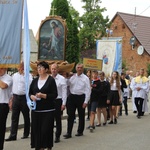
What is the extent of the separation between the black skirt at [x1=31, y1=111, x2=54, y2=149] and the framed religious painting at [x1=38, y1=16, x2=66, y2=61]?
20.1 feet

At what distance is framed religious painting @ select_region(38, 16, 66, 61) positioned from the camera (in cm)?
1334

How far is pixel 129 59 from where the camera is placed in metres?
45.4

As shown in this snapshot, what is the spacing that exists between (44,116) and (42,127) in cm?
21

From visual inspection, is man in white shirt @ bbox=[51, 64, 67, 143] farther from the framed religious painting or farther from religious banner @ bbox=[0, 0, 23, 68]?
the framed religious painting

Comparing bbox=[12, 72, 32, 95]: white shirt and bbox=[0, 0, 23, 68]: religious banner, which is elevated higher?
bbox=[0, 0, 23, 68]: religious banner

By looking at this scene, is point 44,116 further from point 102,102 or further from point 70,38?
point 70,38

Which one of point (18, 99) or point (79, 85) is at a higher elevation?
point (79, 85)

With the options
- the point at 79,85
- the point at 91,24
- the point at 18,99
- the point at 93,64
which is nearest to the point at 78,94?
the point at 79,85

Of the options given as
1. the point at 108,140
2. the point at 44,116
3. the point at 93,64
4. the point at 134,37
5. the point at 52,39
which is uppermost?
the point at 134,37

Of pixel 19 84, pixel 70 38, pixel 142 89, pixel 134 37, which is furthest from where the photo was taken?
pixel 134 37

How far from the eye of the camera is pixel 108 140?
9.48m

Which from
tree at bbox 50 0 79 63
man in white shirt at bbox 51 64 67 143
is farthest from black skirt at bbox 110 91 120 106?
tree at bbox 50 0 79 63

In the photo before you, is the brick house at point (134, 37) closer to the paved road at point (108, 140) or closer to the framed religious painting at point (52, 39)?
A: the framed religious painting at point (52, 39)

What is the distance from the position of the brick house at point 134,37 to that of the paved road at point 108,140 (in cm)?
3178
